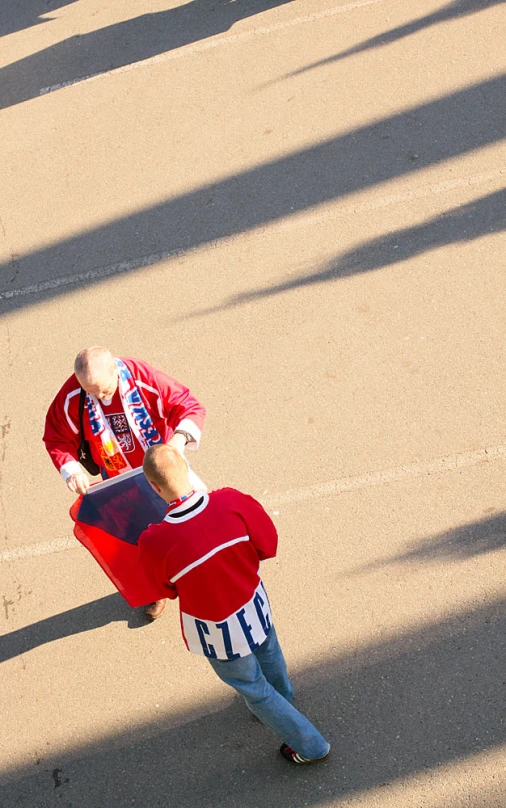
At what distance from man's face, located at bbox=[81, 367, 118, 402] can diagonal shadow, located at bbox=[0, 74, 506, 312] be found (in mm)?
2952

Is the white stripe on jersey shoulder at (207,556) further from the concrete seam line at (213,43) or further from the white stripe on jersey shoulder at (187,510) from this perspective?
the concrete seam line at (213,43)

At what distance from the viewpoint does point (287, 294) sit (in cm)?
634

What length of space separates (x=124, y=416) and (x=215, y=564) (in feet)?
4.03

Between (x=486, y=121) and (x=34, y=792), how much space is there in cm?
629

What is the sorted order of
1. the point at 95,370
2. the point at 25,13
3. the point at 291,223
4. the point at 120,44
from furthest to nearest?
the point at 25,13 < the point at 120,44 < the point at 291,223 < the point at 95,370

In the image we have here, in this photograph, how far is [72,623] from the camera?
5051mm

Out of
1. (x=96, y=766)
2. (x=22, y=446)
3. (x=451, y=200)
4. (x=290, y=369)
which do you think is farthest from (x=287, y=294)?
(x=96, y=766)

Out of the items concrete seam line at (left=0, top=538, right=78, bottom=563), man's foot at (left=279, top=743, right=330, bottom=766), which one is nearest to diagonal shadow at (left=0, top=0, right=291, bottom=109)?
concrete seam line at (left=0, top=538, right=78, bottom=563)

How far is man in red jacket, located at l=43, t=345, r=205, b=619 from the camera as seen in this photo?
4.18 metres

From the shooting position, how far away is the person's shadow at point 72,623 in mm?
5000

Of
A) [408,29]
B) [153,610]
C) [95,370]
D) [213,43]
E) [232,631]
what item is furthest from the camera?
[213,43]

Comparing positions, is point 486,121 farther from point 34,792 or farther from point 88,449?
point 34,792

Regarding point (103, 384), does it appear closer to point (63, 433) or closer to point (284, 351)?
point (63, 433)

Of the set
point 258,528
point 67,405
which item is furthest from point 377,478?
point 67,405
